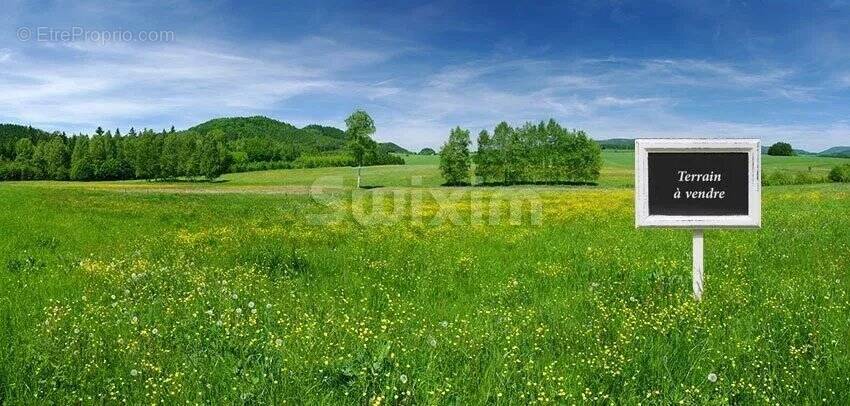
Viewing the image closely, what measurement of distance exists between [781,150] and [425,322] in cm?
15656

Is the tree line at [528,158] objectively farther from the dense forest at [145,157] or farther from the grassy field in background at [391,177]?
the dense forest at [145,157]

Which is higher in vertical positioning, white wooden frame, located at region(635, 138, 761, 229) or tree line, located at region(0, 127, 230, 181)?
tree line, located at region(0, 127, 230, 181)

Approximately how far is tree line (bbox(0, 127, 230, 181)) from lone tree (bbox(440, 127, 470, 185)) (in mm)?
41512

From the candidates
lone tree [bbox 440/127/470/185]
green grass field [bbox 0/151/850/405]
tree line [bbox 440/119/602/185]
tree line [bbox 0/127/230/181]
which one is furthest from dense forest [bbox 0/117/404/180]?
green grass field [bbox 0/151/850/405]

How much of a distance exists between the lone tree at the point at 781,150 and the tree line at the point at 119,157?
404 feet

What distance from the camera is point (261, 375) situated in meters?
5.93

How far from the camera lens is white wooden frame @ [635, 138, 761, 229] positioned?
948 cm

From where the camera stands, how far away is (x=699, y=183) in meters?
9.59

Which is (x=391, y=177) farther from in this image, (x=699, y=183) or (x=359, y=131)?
(x=699, y=183)

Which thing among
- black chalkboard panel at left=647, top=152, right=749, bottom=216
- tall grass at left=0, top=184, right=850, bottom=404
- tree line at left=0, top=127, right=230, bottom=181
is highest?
tree line at left=0, top=127, right=230, bottom=181

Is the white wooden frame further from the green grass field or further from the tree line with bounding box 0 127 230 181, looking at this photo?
the tree line with bounding box 0 127 230 181

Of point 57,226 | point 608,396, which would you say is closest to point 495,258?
point 608,396

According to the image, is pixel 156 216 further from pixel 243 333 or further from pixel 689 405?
pixel 689 405

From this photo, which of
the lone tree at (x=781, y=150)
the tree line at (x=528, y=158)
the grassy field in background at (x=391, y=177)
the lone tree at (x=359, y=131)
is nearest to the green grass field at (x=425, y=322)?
the lone tree at (x=359, y=131)
